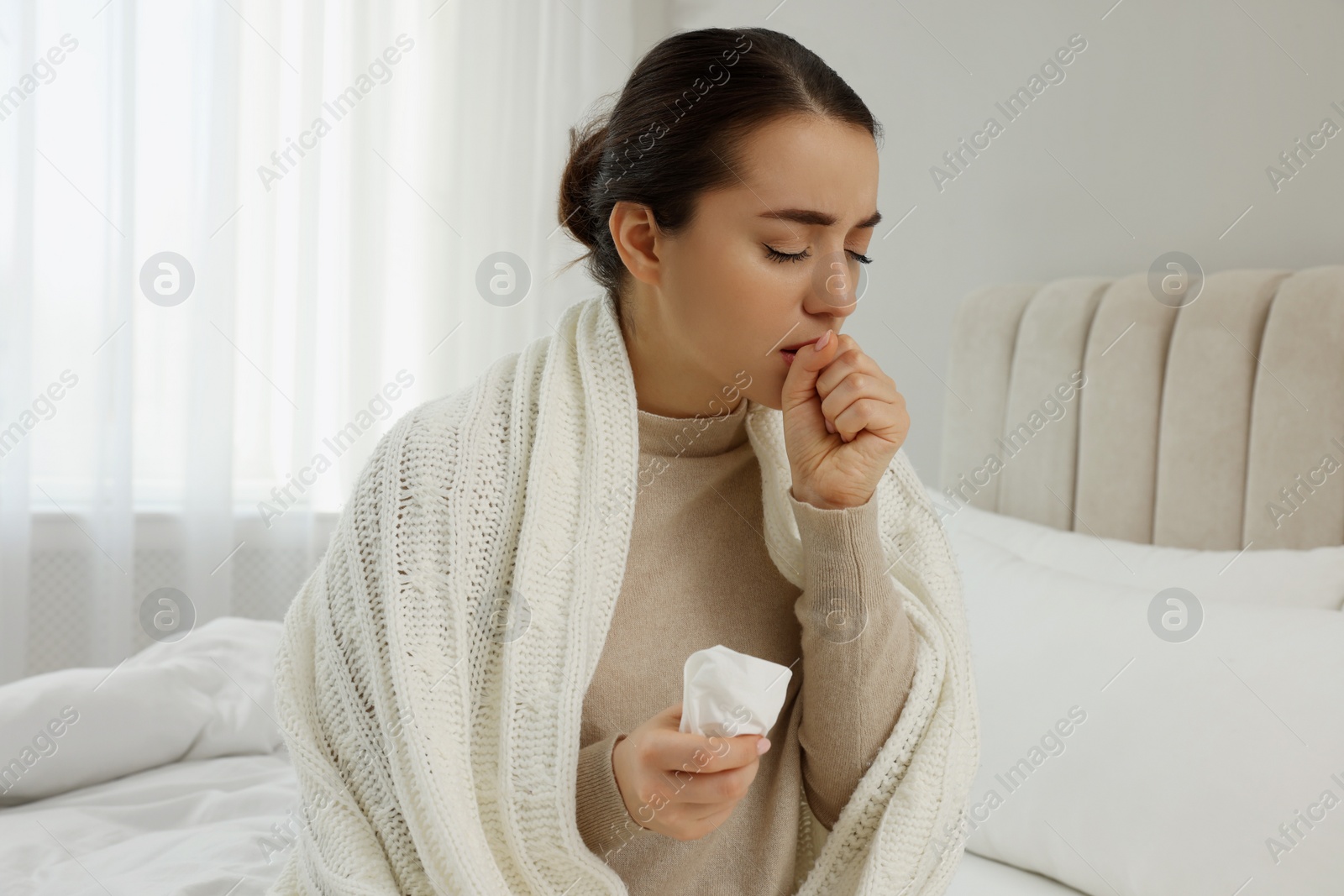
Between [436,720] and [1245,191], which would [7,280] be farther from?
[1245,191]

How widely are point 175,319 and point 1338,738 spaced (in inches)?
106

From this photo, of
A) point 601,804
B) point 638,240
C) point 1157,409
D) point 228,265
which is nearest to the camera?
point 601,804

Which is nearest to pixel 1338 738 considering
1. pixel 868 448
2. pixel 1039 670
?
pixel 1039 670

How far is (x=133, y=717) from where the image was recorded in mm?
1627

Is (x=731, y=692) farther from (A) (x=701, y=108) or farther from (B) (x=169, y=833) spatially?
(B) (x=169, y=833)

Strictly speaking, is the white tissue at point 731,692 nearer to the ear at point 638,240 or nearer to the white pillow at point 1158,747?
the ear at point 638,240

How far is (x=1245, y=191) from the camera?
1.77 metres

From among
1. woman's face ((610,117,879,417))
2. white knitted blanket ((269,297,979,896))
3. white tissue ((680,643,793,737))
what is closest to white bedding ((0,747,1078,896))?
white knitted blanket ((269,297,979,896))

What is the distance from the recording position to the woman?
103 cm

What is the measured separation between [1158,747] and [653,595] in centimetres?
64

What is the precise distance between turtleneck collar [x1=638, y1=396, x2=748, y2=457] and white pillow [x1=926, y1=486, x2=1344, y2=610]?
686mm

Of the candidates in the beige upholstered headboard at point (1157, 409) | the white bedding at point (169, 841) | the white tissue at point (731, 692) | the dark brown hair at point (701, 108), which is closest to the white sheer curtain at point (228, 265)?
the beige upholstered headboard at point (1157, 409)

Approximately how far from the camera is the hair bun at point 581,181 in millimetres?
1274

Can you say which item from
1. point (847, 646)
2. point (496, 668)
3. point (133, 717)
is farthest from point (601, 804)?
point (133, 717)
